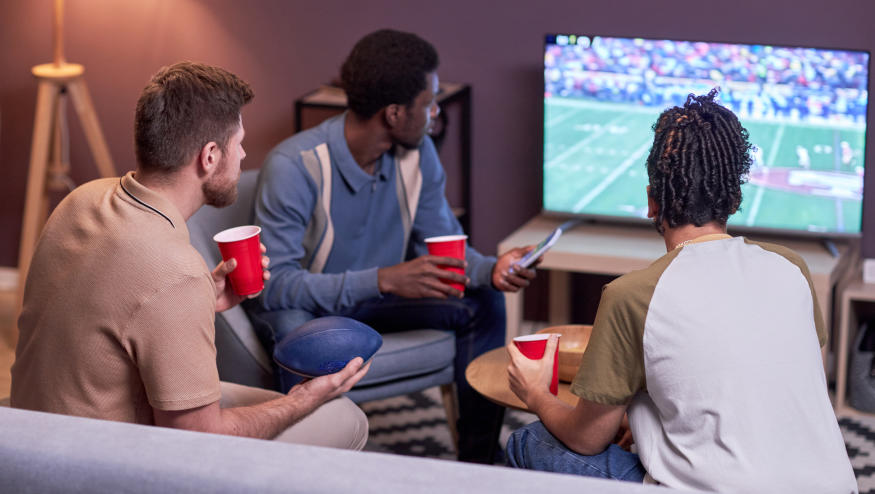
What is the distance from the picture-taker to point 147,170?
177 cm

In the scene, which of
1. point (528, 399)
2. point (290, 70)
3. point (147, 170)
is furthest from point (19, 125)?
point (528, 399)

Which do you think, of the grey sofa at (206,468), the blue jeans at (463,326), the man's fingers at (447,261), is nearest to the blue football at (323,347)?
the man's fingers at (447,261)

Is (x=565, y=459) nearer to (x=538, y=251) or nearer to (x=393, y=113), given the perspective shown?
(x=538, y=251)

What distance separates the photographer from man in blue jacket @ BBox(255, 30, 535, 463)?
2.61 meters

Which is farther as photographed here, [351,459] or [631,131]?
[631,131]

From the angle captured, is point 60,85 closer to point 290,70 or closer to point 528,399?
point 290,70

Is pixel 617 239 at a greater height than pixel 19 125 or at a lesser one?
lesser

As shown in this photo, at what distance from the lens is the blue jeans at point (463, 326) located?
107 inches

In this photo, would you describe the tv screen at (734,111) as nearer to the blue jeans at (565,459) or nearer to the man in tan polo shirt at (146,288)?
the blue jeans at (565,459)

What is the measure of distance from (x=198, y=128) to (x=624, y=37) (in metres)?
1.97

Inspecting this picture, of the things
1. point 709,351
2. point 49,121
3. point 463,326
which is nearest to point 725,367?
point 709,351

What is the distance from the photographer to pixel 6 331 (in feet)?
12.9

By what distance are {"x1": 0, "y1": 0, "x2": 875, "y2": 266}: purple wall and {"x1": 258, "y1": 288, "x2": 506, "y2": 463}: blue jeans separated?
3.69ft

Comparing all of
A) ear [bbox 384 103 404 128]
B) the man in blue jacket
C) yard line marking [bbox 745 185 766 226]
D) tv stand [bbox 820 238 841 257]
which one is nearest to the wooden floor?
the man in blue jacket
